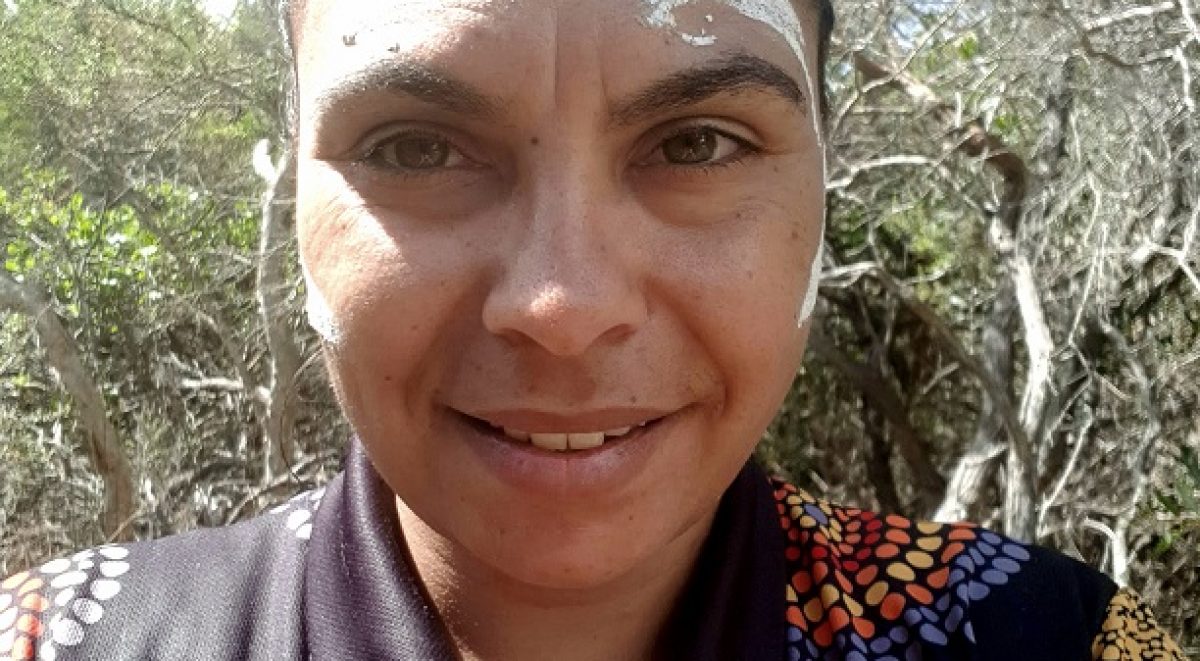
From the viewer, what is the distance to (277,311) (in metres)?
2.70

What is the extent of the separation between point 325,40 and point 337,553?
0.54 m

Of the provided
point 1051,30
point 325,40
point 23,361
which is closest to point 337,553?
point 325,40

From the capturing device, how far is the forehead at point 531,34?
82 cm

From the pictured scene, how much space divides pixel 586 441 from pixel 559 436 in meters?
0.03

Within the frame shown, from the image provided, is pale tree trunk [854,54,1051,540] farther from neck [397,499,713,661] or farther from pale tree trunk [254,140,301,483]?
neck [397,499,713,661]

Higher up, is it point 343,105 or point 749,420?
point 343,105

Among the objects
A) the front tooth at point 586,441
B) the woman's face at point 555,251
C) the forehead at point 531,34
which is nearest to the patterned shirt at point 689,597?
the woman's face at point 555,251

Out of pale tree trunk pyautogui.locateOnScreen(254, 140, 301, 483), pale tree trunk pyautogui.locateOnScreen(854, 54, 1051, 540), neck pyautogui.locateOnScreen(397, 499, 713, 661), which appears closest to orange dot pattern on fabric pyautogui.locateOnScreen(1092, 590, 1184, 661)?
neck pyautogui.locateOnScreen(397, 499, 713, 661)

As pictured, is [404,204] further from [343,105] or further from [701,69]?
[701,69]

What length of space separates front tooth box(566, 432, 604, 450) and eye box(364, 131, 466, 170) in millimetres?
255

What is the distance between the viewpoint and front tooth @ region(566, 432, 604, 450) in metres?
0.89

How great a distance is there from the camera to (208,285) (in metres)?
2.89

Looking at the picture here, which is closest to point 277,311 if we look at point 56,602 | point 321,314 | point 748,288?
point 56,602

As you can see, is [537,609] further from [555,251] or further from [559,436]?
[555,251]
